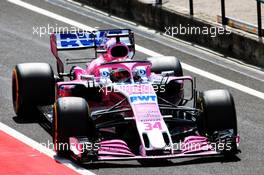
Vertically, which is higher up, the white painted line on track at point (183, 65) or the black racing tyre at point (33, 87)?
the black racing tyre at point (33, 87)

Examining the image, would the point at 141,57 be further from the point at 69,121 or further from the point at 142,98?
the point at 69,121

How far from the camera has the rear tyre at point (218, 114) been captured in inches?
688

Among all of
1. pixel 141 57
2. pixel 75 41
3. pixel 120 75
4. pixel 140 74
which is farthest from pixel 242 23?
pixel 120 75

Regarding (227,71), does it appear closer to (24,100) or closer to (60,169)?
(24,100)

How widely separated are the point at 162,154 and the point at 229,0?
10.7m

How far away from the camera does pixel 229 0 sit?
26.7 metres

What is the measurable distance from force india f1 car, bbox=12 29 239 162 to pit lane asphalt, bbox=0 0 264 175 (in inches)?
7.7

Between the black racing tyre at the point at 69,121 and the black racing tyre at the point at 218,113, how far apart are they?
1844 millimetres

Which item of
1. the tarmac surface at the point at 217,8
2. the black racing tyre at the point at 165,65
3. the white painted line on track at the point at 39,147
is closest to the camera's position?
the white painted line on track at the point at 39,147

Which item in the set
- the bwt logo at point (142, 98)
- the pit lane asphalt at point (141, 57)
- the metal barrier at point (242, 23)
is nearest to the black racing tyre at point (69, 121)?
the pit lane asphalt at point (141, 57)

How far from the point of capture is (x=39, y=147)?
17688 millimetres

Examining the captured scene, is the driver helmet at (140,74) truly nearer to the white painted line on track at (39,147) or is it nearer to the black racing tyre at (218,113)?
the black racing tyre at (218,113)

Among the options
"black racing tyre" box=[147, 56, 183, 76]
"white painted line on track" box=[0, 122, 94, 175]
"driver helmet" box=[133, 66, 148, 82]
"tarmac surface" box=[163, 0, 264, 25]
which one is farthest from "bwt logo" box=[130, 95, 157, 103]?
"tarmac surface" box=[163, 0, 264, 25]

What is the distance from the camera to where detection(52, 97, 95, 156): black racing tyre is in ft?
55.3
